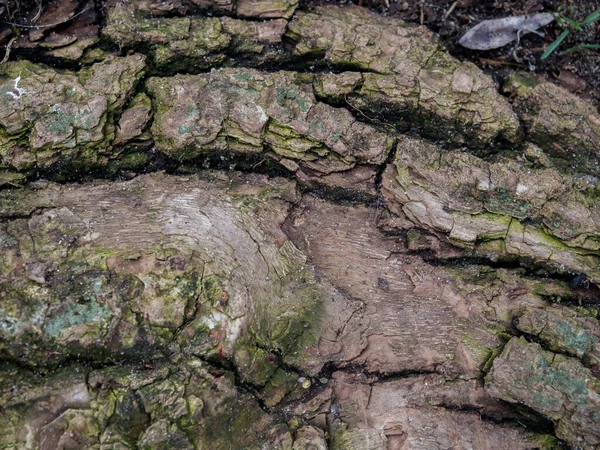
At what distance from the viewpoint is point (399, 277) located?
274cm

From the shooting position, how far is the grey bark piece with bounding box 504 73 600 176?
117 inches

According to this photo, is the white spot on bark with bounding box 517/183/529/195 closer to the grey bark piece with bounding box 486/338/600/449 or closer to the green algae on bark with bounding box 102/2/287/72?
the grey bark piece with bounding box 486/338/600/449

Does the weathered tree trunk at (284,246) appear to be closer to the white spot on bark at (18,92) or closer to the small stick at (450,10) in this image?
the white spot on bark at (18,92)

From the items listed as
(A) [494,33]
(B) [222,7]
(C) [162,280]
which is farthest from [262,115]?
(A) [494,33]

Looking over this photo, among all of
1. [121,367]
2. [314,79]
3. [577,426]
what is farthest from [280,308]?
[577,426]

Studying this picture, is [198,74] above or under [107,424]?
above

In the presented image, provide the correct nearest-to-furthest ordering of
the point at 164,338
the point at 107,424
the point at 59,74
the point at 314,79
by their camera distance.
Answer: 1. the point at 107,424
2. the point at 164,338
3. the point at 59,74
4. the point at 314,79

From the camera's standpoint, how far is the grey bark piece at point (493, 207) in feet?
8.91

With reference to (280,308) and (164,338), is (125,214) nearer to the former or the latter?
(164,338)

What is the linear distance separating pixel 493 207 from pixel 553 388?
0.89 metres

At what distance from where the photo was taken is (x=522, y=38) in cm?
345

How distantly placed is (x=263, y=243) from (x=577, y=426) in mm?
1676

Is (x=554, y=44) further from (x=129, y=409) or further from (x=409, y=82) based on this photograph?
(x=129, y=409)

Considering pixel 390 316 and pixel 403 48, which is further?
pixel 403 48
